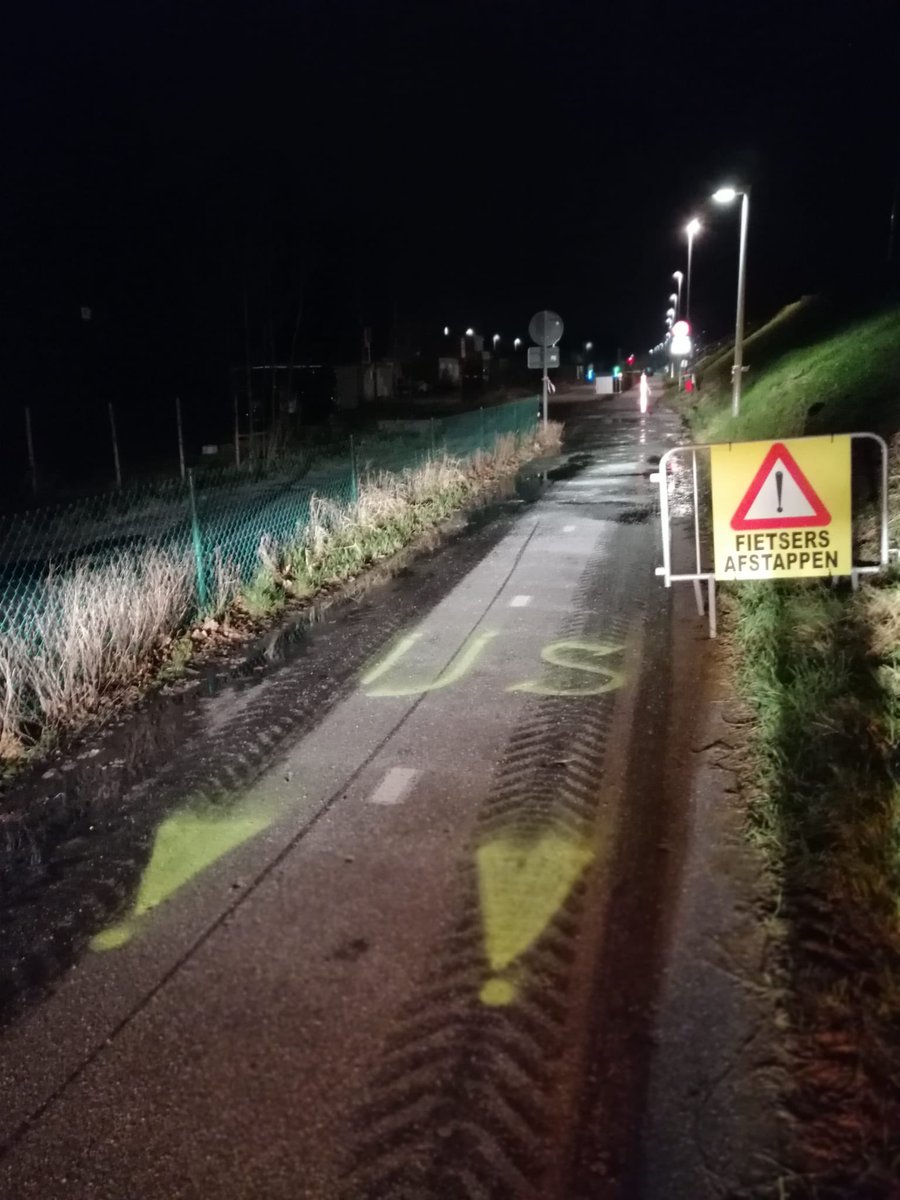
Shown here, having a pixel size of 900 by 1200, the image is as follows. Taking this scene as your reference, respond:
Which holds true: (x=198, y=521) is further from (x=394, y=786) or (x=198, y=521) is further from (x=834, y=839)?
(x=834, y=839)

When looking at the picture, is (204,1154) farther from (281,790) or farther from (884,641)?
(884,641)

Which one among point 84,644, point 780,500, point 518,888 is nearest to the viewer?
point 518,888

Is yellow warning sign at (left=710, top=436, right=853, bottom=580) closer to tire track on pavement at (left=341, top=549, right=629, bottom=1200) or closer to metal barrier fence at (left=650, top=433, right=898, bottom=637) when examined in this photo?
metal barrier fence at (left=650, top=433, right=898, bottom=637)

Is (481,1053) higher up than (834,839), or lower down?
A: lower down

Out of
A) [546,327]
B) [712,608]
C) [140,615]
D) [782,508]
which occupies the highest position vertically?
[546,327]

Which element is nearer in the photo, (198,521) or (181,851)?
(181,851)

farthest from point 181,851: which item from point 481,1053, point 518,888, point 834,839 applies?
point 834,839

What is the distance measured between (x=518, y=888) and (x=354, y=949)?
2.54ft

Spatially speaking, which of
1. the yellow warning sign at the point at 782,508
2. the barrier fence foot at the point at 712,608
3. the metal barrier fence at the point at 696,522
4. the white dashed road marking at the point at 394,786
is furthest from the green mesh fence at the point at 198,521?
the yellow warning sign at the point at 782,508

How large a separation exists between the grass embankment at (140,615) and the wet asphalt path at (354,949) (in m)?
0.72

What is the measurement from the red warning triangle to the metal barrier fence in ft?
1.40

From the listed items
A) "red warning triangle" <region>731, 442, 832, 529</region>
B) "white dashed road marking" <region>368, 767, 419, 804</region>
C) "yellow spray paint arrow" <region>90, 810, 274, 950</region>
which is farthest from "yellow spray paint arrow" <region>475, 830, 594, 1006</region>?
"red warning triangle" <region>731, 442, 832, 529</region>

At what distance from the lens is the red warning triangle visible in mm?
6598

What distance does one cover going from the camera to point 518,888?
391cm
